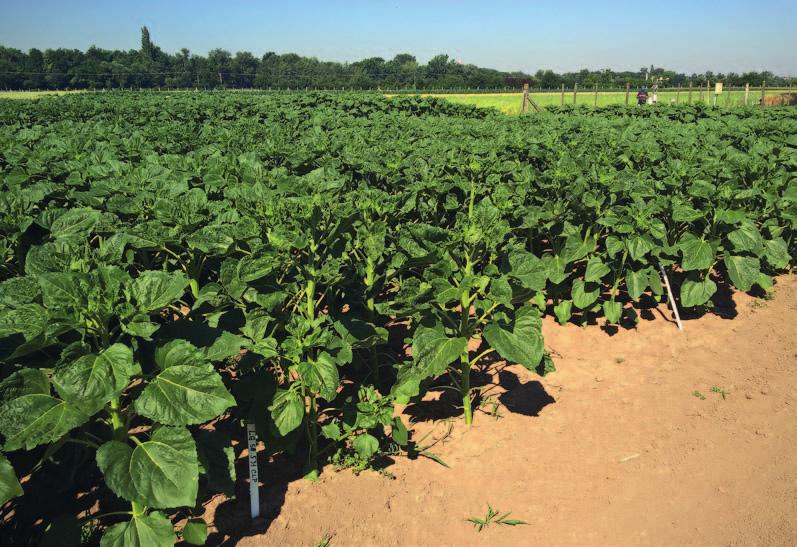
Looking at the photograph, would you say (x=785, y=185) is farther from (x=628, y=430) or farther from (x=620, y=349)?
(x=628, y=430)

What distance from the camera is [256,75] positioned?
10538 centimetres

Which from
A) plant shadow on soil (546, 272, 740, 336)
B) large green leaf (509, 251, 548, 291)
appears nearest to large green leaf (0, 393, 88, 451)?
large green leaf (509, 251, 548, 291)

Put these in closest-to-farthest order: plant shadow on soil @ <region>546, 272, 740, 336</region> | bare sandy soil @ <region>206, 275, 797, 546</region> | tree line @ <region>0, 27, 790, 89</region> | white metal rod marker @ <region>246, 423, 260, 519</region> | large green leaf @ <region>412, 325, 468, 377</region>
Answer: white metal rod marker @ <region>246, 423, 260, 519</region> → bare sandy soil @ <region>206, 275, 797, 546</region> → large green leaf @ <region>412, 325, 468, 377</region> → plant shadow on soil @ <region>546, 272, 740, 336</region> → tree line @ <region>0, 27, 790, 89</region>

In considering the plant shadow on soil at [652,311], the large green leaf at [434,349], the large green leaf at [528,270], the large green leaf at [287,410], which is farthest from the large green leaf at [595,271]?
the large green leaf at [287,410]

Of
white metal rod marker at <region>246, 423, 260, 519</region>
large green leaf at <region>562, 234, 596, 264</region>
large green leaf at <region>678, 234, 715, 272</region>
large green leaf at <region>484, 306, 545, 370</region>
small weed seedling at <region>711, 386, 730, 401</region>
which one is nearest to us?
white metal rod marker at <region>246, 423, 260, 519</region>

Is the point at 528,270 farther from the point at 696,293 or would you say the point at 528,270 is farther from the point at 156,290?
the point at 696,293

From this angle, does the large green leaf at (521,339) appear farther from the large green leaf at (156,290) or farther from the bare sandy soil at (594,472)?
the large green leaf at (156,290)

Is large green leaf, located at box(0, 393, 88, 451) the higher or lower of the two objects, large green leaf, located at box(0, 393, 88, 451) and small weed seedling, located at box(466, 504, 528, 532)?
the higher

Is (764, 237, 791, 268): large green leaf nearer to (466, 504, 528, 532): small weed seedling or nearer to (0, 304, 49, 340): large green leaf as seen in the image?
(466, 504, 528, 532): small weed seedling

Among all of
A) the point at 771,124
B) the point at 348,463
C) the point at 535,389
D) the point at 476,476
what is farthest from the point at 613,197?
the point at 771,124

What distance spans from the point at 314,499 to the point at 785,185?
273 inches

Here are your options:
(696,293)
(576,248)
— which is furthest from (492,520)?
(696,293)

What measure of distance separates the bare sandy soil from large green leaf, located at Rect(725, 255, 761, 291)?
2.55 feet

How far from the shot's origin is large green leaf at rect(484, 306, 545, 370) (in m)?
3.62
